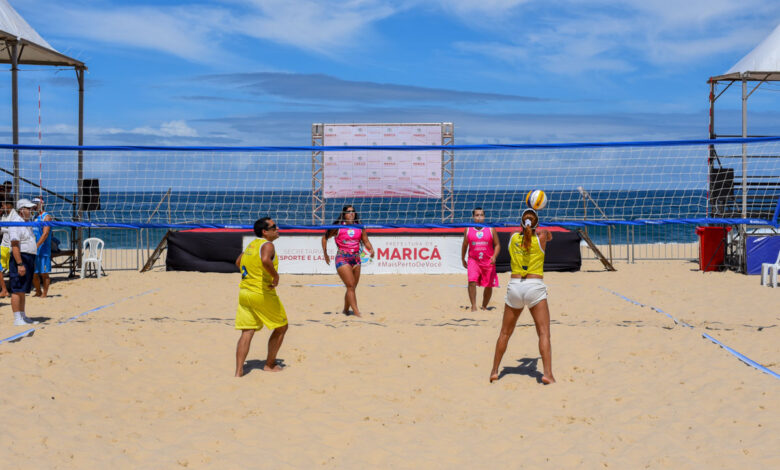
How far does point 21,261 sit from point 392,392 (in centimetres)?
493

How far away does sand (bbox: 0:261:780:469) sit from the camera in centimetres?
429

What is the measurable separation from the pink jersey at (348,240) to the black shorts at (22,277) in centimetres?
376

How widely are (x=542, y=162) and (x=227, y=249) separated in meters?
8.04

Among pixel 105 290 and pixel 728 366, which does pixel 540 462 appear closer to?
pixel 728 366

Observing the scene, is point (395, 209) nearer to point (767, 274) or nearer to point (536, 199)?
point (767, 274)

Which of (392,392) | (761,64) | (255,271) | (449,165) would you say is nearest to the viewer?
(392,392)

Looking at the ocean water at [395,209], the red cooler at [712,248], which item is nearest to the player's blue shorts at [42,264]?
the ocean water at [395,209]

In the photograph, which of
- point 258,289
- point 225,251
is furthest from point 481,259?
point 225,251

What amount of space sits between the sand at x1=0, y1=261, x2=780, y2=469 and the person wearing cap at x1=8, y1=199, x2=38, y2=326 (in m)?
0.29

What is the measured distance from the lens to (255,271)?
5.87 m

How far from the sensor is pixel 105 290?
11922 mm

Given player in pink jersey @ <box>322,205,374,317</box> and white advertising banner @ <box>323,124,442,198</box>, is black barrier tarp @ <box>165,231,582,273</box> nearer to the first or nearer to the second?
white advertising banner @ <box>323,124,442,198</box>

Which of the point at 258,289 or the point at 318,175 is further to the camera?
the point at 318,175

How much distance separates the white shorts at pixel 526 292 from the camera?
5512 millimetres
